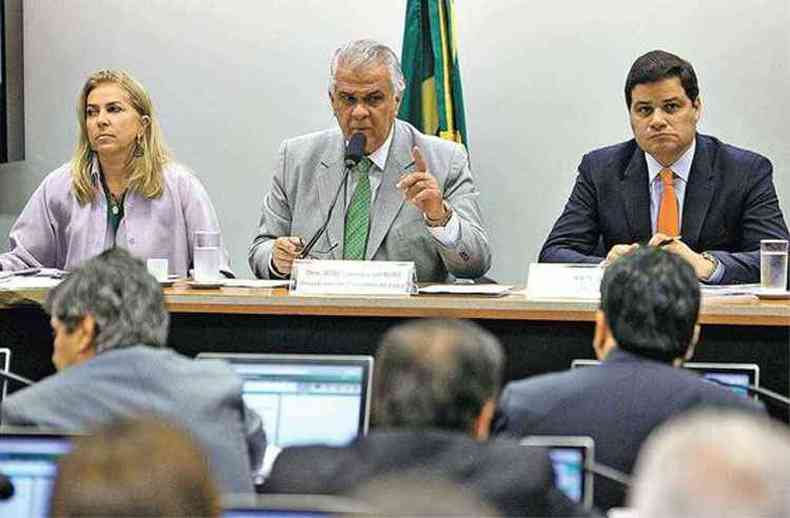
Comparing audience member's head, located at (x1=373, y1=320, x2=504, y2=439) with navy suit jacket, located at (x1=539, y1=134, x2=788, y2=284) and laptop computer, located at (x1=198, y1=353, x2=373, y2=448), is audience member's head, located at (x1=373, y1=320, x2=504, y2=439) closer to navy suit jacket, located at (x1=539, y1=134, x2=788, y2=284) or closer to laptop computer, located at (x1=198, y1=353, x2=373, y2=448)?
laptop computer, located at (x1=198, y1=353, x2=373, y2=448)

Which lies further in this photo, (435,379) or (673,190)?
(673,190)

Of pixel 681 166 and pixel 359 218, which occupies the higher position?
pixel 681 166

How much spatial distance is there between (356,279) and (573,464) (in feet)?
6.17

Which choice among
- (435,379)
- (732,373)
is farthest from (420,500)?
(732,373)

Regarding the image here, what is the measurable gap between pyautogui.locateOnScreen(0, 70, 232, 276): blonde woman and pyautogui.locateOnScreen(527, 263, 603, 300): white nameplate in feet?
3.87

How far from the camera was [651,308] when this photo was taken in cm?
333

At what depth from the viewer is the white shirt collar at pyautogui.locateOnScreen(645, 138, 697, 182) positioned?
205 inches

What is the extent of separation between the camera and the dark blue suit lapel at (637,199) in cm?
519

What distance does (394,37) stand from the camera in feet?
21.9

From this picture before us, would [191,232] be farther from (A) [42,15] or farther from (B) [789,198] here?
(B) [789,198]

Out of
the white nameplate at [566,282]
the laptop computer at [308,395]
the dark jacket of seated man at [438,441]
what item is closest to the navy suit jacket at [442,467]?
the dark jacket of seated man at [438,441]

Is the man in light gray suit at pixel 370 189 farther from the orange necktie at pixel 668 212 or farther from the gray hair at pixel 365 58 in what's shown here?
the orange necktie at pixel 668 212

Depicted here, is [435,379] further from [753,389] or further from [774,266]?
[774,266]

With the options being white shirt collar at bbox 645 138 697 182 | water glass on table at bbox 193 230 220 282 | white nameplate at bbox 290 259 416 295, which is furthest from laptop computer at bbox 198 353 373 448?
white shirt collar at bbox 645 138 697 182
